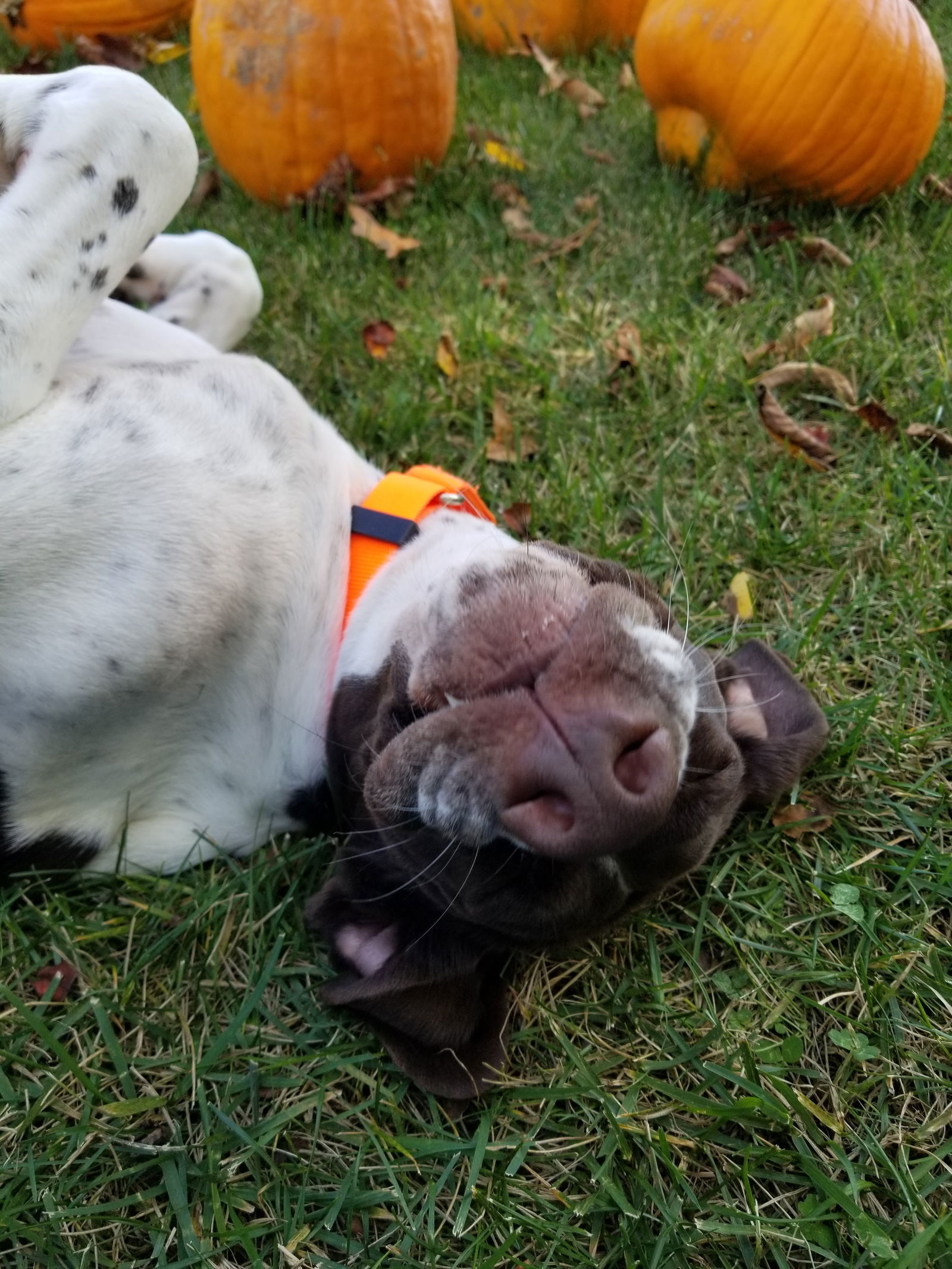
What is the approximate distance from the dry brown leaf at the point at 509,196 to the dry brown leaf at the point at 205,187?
1.32 meters

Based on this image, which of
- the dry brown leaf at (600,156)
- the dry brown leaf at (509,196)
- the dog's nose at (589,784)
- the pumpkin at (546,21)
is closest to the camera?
the dog's nose at (589,784)

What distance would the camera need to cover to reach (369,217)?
3.96 metres

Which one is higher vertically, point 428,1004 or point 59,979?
point 428,1004

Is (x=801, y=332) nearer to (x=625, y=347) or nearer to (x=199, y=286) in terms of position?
(x=625, y=347)

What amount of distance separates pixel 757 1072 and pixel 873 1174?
271 millimetres

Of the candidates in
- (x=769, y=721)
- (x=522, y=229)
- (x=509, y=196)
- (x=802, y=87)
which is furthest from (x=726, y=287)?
(x=769, y=721)

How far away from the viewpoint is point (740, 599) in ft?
9.06

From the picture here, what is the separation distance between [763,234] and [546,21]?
8.61 ft

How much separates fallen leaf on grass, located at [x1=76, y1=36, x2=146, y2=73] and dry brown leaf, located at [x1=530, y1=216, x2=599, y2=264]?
3.19 meters

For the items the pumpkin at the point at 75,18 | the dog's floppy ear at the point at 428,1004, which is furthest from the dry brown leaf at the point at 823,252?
the pumpkin at the point at 75,18

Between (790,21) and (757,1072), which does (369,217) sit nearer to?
(790,21)

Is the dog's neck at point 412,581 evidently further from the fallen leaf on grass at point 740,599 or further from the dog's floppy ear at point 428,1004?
the fallen leaf on grass at point 740,599

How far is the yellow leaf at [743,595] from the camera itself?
2744 mm

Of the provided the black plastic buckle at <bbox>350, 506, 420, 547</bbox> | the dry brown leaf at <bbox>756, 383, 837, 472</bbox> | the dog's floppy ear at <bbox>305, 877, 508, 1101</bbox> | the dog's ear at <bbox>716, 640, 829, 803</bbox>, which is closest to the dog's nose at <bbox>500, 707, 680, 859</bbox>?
the dog's floppy ear at <bbox>305, 877, 508, 1101</bbox>
